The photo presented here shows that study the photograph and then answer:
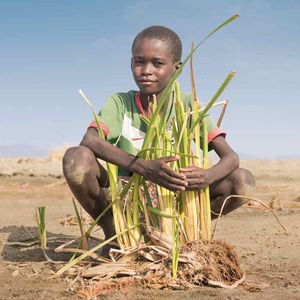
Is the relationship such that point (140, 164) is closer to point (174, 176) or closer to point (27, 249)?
point (174, 176)

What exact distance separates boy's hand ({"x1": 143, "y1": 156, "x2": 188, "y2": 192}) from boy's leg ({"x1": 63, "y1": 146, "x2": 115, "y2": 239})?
49cm

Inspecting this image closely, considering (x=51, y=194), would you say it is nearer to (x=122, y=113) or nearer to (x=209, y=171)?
(x=122, y=113)

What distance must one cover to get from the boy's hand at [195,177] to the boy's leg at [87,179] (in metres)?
0.58

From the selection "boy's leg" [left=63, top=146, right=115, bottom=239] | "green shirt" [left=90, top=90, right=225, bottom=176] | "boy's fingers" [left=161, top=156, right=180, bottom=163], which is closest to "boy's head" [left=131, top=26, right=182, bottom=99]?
"green shirt" [left=90, top=90, right=225, bottom=176]

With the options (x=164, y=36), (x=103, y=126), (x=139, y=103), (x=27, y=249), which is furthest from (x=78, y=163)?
(x=27, y=249)

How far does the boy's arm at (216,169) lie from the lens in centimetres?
229

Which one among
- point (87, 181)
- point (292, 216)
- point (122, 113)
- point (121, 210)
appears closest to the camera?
point (121, 210)

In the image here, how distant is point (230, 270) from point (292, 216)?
304 cm

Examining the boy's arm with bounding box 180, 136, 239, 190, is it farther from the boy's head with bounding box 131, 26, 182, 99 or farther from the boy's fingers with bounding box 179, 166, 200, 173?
the boy's head with bounding box 131, 26, 182, 99

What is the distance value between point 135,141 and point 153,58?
0.50 m

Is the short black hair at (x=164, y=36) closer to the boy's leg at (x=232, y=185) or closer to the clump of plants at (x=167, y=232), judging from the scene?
the clump of plants at (x=167, y=232)

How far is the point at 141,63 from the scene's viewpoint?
2727 millimetres

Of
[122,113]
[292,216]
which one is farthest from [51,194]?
[122,113]

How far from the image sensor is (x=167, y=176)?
2.22 meters
